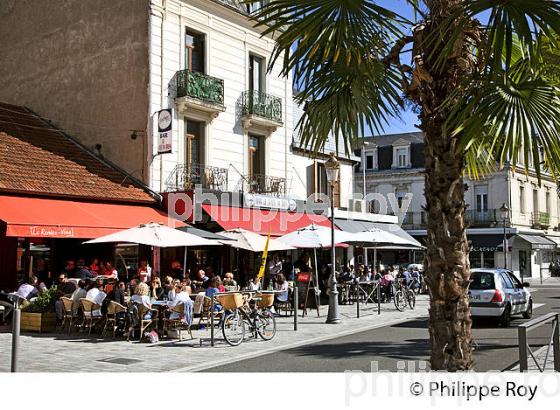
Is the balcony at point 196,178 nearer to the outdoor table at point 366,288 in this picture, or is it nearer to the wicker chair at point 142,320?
the outdoor table at point 366,288

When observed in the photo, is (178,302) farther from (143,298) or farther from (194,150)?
(194,150)

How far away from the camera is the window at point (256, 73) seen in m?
24.3

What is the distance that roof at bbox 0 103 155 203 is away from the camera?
1691cm

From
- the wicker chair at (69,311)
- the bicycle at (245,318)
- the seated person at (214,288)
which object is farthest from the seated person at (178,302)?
the wicker chair at (69,311)

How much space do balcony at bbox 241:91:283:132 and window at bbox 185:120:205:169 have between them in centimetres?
222

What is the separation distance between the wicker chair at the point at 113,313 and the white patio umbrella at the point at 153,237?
1676mm

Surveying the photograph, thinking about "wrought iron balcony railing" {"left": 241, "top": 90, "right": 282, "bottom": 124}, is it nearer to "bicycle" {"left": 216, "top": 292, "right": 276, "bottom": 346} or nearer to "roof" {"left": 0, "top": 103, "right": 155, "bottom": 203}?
"roof" {"left": 0, "top": 103, "right": 155, "bottom": 203}

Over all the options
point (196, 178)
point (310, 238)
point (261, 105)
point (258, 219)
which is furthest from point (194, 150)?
point (310, 238)

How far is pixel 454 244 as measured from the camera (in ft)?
14.7

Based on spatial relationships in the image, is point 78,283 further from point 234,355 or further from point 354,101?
point 354,101

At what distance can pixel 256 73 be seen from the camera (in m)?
24.5

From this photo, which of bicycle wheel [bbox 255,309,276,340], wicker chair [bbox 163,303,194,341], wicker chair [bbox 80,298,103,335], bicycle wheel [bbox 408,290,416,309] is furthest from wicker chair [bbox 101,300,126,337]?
bicycle wheel [bbox 408,290,416,309]

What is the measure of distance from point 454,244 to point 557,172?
1084mm

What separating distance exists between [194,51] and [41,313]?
11.3 meters
